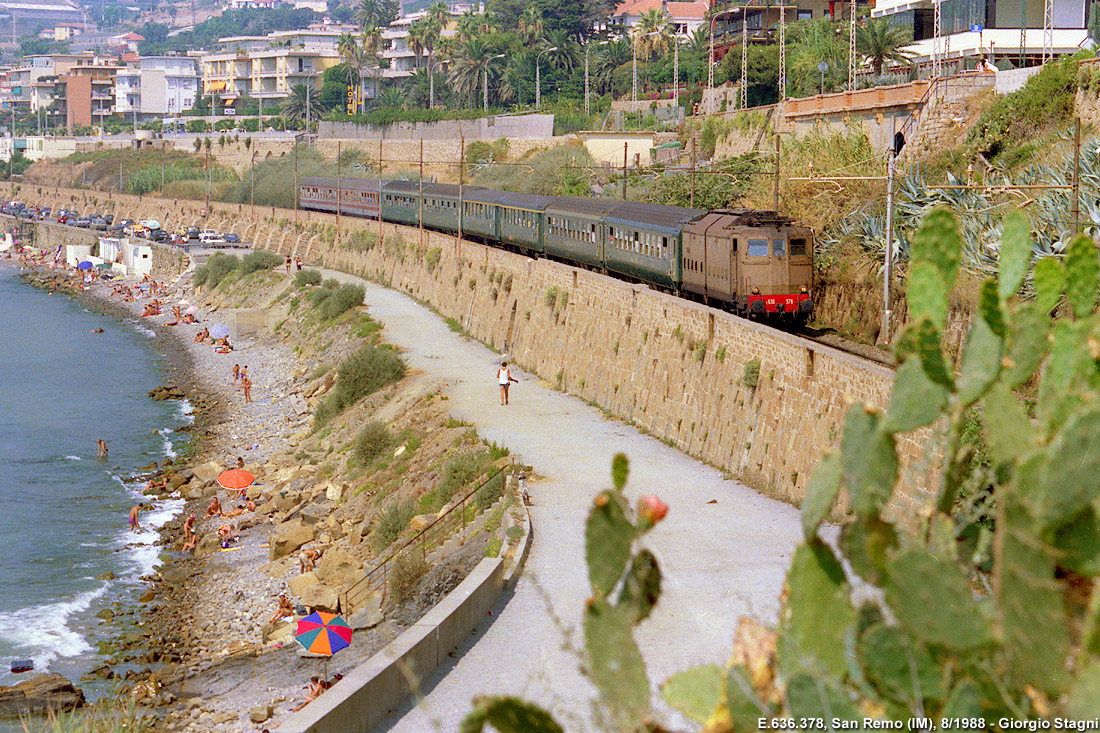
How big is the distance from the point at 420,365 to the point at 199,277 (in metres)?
39.9

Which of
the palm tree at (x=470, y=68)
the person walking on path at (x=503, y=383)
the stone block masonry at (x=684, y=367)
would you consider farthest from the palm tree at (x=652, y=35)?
the person walking on path at (x=503, y=383)

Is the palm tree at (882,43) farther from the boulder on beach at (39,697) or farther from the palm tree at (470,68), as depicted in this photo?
the palm tree at (470,68)

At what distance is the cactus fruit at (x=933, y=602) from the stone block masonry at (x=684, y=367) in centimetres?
91

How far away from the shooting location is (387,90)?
12800 cm

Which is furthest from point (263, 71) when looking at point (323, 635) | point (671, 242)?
point (323, 635)

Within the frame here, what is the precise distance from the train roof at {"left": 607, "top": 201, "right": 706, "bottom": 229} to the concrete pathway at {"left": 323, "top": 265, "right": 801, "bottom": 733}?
5038 mm

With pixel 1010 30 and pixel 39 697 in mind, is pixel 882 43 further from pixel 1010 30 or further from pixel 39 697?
pixel 39 697

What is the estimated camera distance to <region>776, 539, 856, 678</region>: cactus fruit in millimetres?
4836

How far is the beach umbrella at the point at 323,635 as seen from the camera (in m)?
16.8

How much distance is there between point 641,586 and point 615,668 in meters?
0.52

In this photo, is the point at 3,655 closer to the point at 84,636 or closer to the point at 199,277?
the point at 84,636

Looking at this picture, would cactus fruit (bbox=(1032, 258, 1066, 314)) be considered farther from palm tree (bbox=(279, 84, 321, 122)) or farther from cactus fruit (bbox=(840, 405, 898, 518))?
palm tree (bbox=(279, 84, 321, 122))

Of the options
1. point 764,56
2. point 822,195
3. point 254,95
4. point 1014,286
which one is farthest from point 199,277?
point 254,95

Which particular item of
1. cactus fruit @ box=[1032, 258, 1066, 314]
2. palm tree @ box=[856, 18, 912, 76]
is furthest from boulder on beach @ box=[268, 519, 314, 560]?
palm tree @ box=[856, 18, 912, 76]
